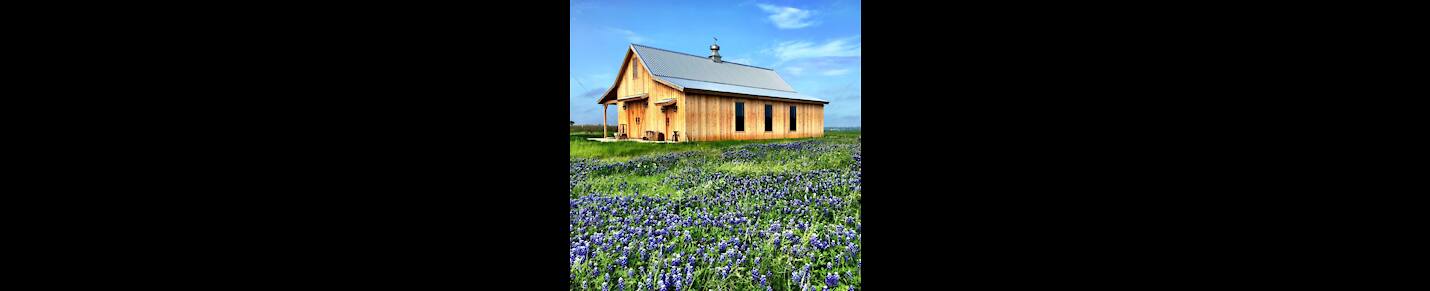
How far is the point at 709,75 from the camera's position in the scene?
1705 cm

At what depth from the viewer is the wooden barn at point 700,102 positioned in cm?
1454

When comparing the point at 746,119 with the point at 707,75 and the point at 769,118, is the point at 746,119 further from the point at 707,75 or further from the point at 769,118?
the point at 707,75

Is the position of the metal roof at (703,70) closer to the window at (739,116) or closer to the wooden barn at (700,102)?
the wooden barn at (700,102)

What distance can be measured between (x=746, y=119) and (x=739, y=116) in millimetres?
291

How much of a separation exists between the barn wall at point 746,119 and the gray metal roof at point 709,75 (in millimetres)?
281

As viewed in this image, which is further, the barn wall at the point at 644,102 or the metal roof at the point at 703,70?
the metal roof at the point at 703,70

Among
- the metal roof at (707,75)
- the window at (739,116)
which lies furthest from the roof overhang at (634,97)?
the window at (739,116)

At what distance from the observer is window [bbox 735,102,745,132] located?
15.7 meters
